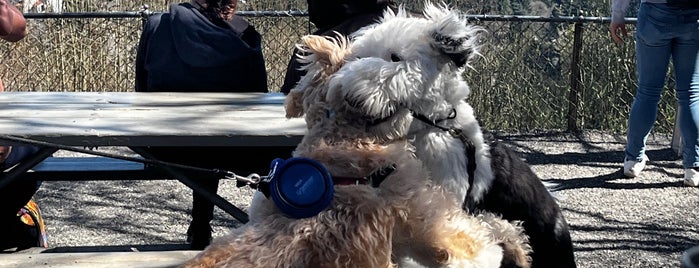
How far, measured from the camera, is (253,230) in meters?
2.06

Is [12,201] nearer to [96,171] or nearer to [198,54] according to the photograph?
[96,171]

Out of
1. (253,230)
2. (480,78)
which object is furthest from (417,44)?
(480,78)

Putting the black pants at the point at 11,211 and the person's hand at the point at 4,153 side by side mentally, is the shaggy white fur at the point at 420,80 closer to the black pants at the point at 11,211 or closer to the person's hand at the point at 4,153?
the person's hand at the point at 4,153

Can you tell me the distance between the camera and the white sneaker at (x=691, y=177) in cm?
571

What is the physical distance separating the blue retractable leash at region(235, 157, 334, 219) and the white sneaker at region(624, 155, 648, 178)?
430 centimetres

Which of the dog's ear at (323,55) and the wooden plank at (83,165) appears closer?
the dog's ear at (323,55)

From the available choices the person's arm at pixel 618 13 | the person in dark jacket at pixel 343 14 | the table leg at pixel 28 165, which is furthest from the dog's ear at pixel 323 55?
the person's arm at pixel 618 13

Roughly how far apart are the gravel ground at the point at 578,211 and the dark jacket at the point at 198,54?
2.50 ft

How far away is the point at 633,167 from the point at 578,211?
81cm

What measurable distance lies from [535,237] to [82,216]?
335cm

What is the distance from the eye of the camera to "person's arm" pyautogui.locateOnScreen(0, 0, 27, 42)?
3.70 m

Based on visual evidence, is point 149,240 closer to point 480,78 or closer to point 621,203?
point 621,203

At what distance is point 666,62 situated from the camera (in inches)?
217

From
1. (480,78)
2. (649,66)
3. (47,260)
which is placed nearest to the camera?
(47,260)
